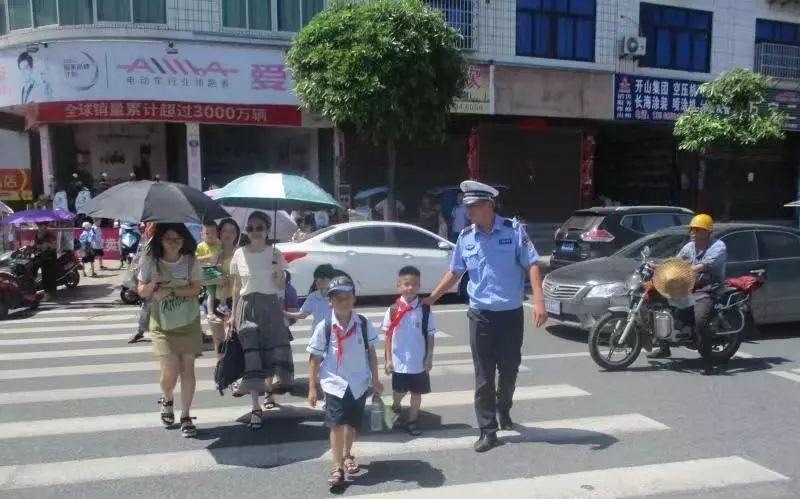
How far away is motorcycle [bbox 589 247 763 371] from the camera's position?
7.07 metres

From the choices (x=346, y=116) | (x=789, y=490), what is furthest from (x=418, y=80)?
(x=789, y=490)

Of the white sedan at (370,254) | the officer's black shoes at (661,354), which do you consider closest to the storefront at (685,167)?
the white sedan at (370,254)

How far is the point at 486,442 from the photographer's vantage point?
15.9 feet

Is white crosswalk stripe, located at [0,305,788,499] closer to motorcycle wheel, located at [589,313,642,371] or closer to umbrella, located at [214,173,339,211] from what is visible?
motorcycle wheel, located at [589,313,642,371]

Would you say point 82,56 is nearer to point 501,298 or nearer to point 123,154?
point 123,154

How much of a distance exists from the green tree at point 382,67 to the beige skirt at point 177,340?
885 centimetres

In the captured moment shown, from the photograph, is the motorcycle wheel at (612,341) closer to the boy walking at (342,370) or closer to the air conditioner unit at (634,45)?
the boy walking at (342,370)

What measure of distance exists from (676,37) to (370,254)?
1544 centimetres

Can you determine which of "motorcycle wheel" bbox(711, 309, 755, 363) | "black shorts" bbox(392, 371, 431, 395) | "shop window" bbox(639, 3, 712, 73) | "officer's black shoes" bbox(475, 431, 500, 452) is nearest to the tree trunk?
"motorcycle wheel" bbox(711, 309, 755, 363)

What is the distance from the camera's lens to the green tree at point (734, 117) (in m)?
16.4

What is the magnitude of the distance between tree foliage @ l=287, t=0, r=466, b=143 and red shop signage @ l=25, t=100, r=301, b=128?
113 inches

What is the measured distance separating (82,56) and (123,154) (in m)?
3.63

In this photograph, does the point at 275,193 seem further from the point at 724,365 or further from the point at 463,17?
the point at 463,17

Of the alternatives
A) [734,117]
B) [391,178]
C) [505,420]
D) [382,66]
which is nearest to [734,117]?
[734,117]
